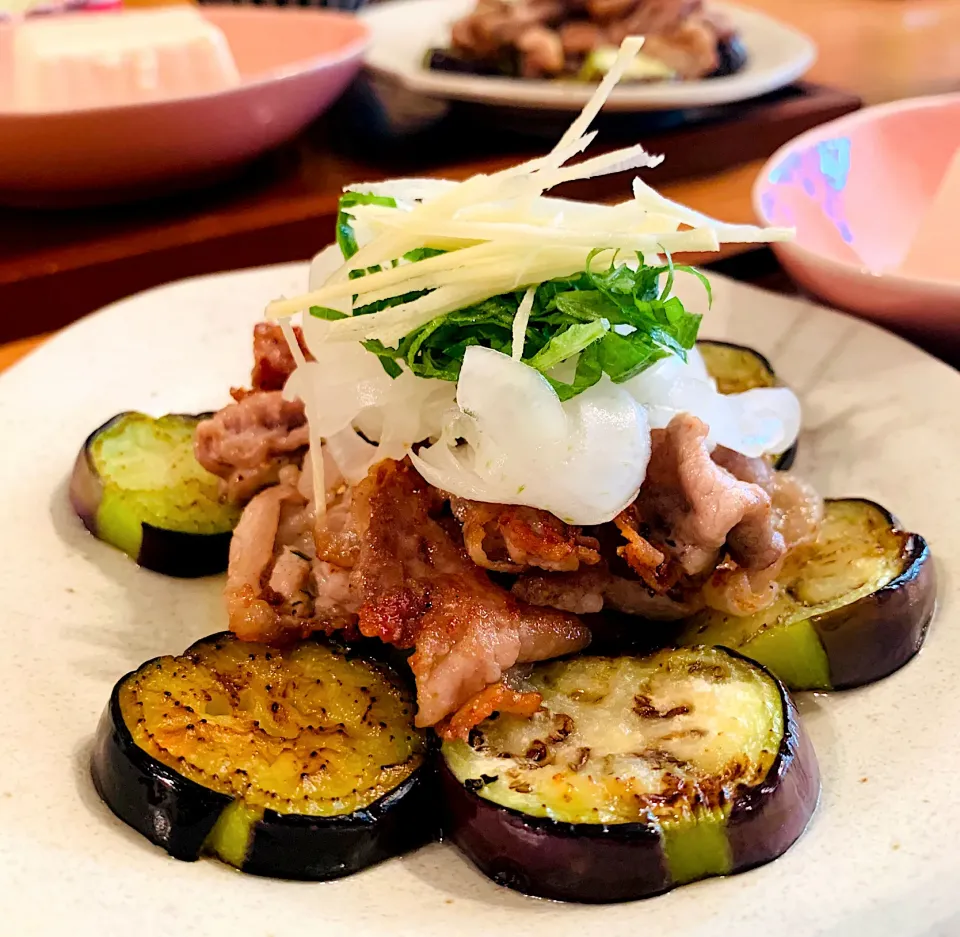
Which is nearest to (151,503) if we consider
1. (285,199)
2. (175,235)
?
(175,235)

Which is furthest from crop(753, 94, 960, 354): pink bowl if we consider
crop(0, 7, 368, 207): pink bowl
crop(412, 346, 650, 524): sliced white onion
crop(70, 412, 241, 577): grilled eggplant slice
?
crop(0, 7, 368, 207): pink bowl

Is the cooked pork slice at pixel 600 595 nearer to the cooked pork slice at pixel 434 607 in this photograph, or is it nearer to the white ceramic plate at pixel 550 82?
the cooked pork slice at pixel 434 607

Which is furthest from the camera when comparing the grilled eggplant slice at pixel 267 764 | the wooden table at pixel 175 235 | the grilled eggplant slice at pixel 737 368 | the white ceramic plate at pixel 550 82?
the white ceramic plate at pixel 550 82

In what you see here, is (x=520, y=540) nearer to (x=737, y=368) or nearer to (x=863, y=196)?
(x=737, y=368)

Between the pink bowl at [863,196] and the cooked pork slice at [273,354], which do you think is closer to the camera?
the cooked pork slice at [273,354]

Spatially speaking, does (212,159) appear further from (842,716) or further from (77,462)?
(842,716)

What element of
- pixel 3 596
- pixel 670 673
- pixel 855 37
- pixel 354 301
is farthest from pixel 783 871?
pixel 855 37

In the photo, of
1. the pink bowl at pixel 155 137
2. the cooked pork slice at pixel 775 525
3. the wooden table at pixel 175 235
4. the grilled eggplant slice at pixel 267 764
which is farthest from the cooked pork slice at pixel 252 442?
the pink bowl at pixel 155 137

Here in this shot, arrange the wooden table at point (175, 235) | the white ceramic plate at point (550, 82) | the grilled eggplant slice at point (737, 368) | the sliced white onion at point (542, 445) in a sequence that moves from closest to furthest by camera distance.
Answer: the sliced white onion at point (542, 445) < the grilled eggplant slice at point (737, 368) < the wooden table at point (175, 235) < the white ceramic plate at point (550, 82)
